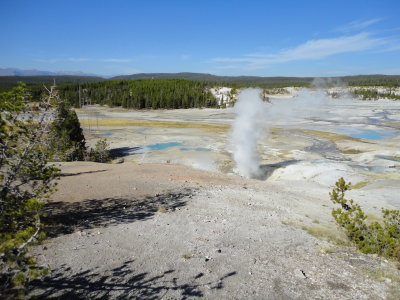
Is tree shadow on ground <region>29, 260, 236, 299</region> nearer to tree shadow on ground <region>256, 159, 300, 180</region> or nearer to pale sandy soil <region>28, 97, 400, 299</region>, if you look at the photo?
pale sandy soil <region>28, 97, 400, 299</region>

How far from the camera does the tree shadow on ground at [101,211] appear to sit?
1164cm

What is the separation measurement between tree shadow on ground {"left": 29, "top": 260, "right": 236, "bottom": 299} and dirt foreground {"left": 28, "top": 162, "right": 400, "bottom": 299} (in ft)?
0.08

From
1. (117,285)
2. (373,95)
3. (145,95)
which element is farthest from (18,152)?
(373,95)

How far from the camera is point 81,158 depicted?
107 ft

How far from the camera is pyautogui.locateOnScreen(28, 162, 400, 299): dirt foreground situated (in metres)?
7.95

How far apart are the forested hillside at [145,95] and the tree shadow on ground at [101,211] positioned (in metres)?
93.4

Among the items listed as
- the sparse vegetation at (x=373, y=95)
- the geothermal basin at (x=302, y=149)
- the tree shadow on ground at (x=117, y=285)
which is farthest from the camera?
the sparse vegetation at (x=373, y=95)

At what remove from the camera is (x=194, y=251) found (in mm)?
10117

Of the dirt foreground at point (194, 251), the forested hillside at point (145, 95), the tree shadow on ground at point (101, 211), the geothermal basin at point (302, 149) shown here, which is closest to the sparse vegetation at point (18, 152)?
the dirt foreground at point (194, 251)

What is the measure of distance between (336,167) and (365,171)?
10.0 feet

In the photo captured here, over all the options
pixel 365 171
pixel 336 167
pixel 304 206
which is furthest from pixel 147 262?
pixel 365 171

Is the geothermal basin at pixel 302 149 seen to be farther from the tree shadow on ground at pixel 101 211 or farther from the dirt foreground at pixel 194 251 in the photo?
the tree shadow on ground at pixel 101 211

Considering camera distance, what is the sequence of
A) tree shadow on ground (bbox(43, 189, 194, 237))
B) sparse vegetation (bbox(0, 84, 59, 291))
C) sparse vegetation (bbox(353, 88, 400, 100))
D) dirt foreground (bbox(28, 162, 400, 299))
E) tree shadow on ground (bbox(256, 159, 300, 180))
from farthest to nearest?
sparse vegetation (bbox(353, 88, 400, 100))
tree shadow on ground (bbox(256, 159, 300, 180))
tree shadow on ground (bbox(43, 189, 194, 237))
dirt foreground (bbox(28, 162, 400, 299))
sparse vegetation (bbox(0, 84, 59, 291))

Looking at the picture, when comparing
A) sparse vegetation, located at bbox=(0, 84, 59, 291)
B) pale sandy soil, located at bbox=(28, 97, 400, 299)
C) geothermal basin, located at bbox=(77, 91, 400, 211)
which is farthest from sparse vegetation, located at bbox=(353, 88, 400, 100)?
sparse vegetation, located at bbox=(0, 84, 59, 291)
